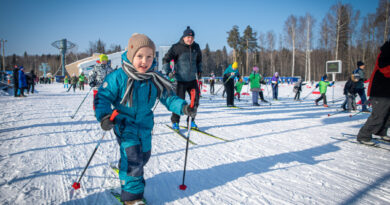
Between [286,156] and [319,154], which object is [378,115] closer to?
[319,154]

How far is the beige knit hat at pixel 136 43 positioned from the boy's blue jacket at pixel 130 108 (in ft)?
0.29

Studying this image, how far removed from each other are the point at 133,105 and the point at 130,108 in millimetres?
41

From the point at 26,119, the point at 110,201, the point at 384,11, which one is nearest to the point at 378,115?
the point at 110,201

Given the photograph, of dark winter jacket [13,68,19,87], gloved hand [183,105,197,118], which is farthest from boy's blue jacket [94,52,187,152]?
dark winter jacket [13,68,19,87]

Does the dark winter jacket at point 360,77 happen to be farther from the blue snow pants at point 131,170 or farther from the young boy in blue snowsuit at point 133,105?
the blue snow pants at point 131,170

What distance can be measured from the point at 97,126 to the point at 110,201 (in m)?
3.23

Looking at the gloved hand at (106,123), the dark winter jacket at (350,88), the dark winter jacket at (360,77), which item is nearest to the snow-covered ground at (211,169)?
the gloved hand at (106,123)

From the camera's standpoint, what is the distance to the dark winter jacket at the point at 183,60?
3.94m

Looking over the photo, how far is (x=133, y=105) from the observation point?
164 centimetres

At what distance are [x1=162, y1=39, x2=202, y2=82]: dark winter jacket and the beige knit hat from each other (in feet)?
7.40

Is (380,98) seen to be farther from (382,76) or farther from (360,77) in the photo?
(360,77)

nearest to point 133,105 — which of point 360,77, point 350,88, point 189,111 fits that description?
point 189,111

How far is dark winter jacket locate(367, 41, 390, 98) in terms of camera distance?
3102 millimetres

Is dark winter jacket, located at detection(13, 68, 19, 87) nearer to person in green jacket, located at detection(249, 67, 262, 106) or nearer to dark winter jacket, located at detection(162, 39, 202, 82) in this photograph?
dark winter jacket, located at detection(162, 39, 202, 82)
